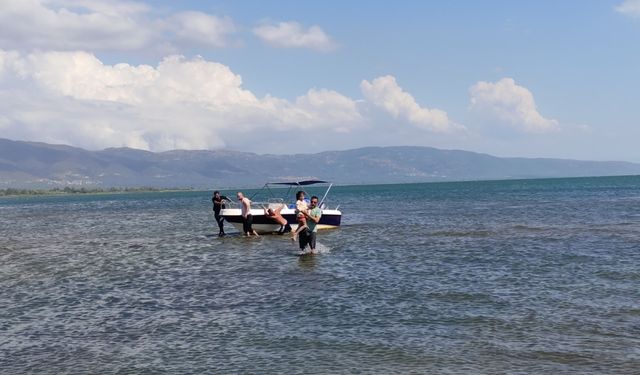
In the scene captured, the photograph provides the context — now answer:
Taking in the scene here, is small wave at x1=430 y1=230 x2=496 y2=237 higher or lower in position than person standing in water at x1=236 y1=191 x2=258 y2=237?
lower

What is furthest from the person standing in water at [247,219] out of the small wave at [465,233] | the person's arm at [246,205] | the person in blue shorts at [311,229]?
the small wave at [465,233]

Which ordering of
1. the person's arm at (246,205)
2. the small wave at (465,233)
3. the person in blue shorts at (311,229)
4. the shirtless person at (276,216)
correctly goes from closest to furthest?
the person in blue shorts at (311,229)
the person's arm at (246,205)
the small wave at (465,233)
the shirtless person at (276,216)

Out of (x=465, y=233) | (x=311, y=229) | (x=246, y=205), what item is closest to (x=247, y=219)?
(x=246, y=205)

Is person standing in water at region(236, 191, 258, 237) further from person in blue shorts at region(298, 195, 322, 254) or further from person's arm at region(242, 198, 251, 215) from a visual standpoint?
person in blue shorts at region(298, 195, 322, 254)

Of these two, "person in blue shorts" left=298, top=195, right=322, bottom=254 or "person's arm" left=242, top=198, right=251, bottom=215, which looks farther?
"person's arm" left=242, top=198, right=251, bottom=215

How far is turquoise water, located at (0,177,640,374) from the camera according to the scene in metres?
12.0

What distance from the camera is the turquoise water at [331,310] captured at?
1195cm

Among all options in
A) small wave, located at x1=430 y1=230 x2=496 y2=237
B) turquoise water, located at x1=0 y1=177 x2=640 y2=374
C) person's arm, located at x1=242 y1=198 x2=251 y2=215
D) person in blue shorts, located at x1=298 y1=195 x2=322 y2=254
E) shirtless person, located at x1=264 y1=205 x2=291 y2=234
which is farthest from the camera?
shirtless person, located at x1=264 y1=205 x2=291 y2=234

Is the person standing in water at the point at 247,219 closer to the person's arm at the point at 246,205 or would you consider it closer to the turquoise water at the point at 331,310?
the person's arm at the point at 246,205

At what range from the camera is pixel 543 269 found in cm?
2184

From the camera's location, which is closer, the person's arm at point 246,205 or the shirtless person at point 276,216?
the person's arm at point 246,205

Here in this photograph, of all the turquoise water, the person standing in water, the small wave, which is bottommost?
the turquoise water

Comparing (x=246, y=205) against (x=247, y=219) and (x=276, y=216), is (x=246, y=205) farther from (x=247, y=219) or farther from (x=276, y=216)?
(x=276, y=216)

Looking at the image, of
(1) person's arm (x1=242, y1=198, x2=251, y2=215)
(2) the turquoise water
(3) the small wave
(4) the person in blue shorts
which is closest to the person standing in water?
(1) person's arm (x1=242, y1=198, x2=251, y2=215)
